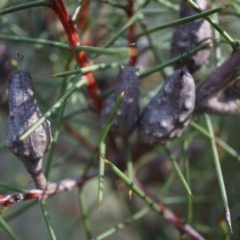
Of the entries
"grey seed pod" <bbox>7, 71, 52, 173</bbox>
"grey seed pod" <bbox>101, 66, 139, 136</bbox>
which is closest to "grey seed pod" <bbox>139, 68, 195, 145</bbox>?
"grey seed pod" <bbox>101, 66, 139, 136</bbox>

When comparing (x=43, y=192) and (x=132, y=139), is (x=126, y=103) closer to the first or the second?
(x=43, y=192)

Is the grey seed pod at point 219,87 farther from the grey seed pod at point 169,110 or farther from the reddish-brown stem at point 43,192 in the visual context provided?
the reddish-brown stem at point 43,192

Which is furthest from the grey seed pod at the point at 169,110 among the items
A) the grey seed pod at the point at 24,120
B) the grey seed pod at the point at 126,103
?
the grey seed pod at the point at 24,120

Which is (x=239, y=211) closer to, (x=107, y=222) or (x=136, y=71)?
(x=136, y=71)

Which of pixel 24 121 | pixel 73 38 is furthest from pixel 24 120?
pixel 73 38

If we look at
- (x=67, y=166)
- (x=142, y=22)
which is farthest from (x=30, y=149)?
(x=67, y=166)

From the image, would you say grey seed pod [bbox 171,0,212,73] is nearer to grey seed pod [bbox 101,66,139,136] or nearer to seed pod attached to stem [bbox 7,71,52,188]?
grey seed pod [bbox 101,66,139,136]
